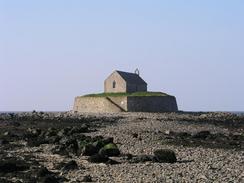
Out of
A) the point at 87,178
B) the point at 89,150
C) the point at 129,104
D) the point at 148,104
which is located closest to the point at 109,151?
the point at 89,150

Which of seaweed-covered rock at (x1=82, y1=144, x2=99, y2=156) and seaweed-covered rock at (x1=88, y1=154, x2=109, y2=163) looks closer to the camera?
seaweed-covered rock at (x1=88, y1=154, x2=109, y2=163)

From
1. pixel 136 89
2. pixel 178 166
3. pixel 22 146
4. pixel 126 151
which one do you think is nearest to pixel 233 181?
pixel 178 166

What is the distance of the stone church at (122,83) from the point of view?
55.3m

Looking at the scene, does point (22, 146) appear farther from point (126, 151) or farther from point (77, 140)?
point (126, 151)

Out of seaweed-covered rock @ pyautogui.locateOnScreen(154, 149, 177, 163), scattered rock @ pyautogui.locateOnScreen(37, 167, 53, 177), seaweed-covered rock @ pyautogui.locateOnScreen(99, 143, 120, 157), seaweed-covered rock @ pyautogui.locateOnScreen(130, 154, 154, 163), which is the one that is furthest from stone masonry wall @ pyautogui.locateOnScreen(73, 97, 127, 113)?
scattered rock @ pyautogui.locateOnScreen(37, 167, 53, 177)

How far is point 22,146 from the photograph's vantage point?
77.0ft

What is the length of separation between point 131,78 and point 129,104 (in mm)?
9272

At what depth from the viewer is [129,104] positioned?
160 feet

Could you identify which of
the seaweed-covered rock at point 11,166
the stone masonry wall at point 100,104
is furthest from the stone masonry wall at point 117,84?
the seaweed-covered rock at point 11,166

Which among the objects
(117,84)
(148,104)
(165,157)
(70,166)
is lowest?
(70,166)

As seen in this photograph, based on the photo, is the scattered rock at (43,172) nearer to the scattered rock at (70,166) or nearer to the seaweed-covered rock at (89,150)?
the scattered rock at (70,166)

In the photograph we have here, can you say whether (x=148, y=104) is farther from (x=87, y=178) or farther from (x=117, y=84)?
(x=87, y=178)

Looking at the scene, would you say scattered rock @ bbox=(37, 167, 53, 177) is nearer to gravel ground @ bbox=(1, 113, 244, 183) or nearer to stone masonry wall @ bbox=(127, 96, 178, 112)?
gravel ground @ bbox=(1, 113, 244, 183)

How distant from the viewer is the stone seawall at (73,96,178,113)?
160 feet
